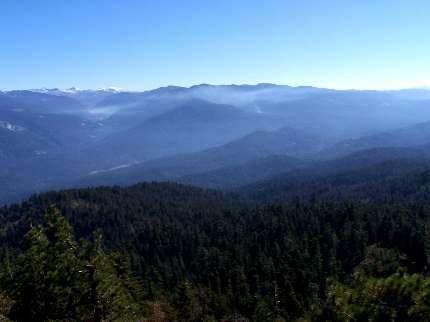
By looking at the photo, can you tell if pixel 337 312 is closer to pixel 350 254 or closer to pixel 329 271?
pixel 329 271

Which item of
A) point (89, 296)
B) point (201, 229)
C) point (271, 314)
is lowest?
point (201, 229)

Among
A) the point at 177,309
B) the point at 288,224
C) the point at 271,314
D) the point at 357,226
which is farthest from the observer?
the point at 288,224

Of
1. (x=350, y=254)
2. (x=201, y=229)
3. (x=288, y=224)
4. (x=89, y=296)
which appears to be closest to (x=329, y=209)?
(x=288, y=224)

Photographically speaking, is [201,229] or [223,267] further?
[201,229]

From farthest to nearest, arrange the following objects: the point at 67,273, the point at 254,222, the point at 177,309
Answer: the point at 254,222 → the point at 177,309 → the point at 67,273

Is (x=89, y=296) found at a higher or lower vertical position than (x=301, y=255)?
higher

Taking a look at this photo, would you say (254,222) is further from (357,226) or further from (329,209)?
(357,226)
